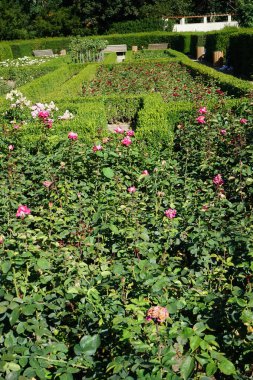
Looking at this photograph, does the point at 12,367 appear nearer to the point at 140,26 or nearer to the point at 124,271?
the point at 124,271

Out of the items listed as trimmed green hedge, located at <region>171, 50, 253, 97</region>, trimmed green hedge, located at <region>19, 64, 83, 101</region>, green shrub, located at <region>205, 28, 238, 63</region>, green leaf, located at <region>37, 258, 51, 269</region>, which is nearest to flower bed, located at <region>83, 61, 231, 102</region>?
trimmed green hedge, located at <region>171, 50, 253, 97</region>

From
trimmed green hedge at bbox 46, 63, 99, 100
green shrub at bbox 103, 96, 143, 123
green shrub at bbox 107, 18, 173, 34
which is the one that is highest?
green shrub at bbox 107, 18, 173, 34

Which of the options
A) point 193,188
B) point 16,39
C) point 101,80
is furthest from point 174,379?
point 16,39

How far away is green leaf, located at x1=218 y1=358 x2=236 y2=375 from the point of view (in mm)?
1610

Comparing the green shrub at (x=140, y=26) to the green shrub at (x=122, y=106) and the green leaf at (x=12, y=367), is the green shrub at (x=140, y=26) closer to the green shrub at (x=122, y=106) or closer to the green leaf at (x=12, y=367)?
the green shrub at (x=122, y=106)

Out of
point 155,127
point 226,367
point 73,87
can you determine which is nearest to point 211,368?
point 226,367

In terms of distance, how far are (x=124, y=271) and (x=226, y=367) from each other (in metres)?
0.85

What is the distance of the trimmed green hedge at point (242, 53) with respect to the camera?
16.2m

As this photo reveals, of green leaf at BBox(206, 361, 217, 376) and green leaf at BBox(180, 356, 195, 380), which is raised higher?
green leaf at BBox(180, 356, 195, 380)

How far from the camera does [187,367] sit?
5.14 ft

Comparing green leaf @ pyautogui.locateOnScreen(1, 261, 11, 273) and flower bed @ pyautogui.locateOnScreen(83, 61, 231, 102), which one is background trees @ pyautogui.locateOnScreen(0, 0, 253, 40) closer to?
flower bed @ pyautogui.locateOnScreen(83, 61, 231, 102)

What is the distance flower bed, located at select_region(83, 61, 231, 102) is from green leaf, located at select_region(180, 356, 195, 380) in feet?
25.0

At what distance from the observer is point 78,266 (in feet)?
7.95

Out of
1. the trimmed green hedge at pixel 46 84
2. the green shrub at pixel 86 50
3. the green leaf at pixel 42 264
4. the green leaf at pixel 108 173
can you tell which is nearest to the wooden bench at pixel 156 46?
the green shrub at pixel 86 50
